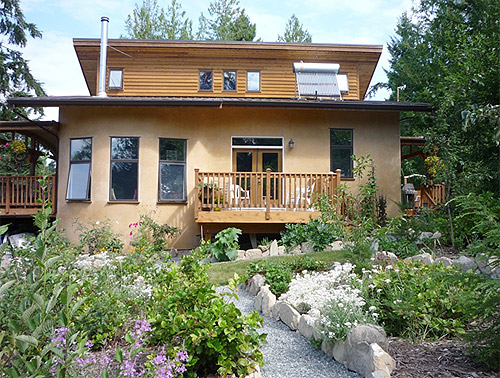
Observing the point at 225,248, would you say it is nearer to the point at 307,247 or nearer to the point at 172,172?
the point at 307,247

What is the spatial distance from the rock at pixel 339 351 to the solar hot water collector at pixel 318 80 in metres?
9.70

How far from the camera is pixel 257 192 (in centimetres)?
1049

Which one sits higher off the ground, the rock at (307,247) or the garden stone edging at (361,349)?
the rock at (307,247)

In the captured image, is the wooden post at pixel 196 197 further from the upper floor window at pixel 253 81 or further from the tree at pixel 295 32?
the tree at pixel 295 32

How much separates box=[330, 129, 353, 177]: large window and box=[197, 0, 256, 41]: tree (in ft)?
61.8

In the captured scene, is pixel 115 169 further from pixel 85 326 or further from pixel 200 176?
pixel 85 326

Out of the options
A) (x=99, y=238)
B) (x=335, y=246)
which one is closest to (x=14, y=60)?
(x=99, y=238)

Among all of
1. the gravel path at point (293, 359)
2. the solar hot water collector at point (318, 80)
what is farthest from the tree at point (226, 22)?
the gravel path at point (293, 359)

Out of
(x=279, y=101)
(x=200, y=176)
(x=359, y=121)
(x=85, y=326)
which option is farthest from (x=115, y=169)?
(x=85, y=326)

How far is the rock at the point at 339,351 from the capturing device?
3.73 m

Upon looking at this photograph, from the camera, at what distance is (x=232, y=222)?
1035 cm

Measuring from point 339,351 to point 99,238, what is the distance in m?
8.19

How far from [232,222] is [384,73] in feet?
78.9

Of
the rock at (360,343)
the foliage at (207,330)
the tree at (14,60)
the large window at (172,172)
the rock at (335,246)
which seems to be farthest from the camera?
the tree at (14,60)
